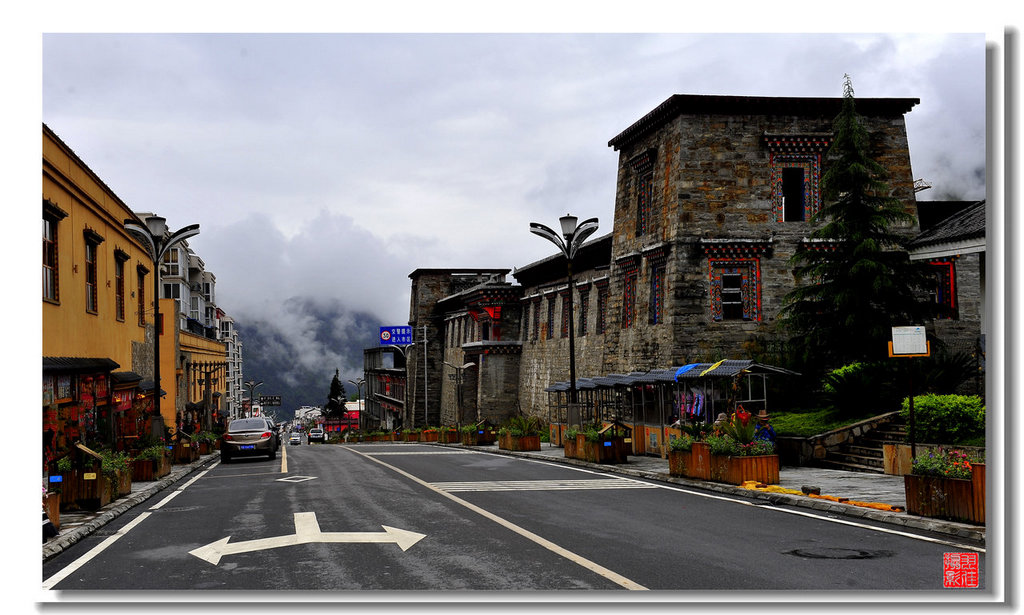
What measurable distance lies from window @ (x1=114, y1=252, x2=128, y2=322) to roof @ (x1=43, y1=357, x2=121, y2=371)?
6.81m

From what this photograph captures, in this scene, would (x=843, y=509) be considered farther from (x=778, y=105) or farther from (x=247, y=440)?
(x=247, y=440)

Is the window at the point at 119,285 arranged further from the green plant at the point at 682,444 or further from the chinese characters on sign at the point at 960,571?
the chinese characters on sign at the point at 960,571

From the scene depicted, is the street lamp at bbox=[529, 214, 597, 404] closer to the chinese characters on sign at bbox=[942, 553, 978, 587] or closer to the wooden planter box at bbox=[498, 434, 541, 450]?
the wooden planter box at bbox=[498, 434, 541, 450]

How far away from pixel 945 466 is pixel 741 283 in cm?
1981

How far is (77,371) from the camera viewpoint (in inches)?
760

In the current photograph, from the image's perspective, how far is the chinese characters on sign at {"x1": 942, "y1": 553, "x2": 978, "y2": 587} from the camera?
25.3ft

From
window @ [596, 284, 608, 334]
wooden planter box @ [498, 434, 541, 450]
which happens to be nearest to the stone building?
wooden planter box @ [498, 434, 541, 450]

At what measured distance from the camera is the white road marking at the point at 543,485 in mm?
17484

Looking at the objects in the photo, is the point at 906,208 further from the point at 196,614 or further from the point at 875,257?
the point at 196,614

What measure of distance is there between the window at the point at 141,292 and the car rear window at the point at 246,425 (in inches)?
208

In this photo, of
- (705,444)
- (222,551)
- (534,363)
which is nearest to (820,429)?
(705,444)

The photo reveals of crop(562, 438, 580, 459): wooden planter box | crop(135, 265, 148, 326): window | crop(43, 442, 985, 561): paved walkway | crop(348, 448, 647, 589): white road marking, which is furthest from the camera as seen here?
crop(135, 265, 148, 326): window

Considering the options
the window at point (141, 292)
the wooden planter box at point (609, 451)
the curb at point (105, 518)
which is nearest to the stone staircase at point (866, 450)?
the wooden planter box at point (609, 451)

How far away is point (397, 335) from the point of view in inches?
2864
